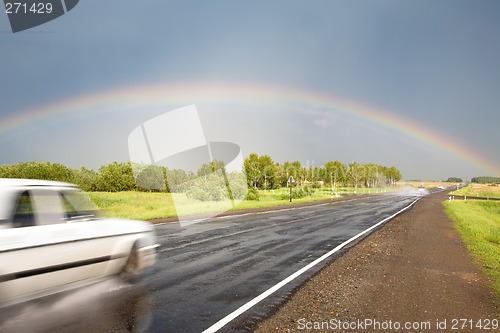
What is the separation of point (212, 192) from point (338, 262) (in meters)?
29.4

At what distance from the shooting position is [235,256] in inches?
344

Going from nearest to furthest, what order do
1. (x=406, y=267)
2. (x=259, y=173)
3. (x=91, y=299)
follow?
(x=91, y=299) → (x=406, y=267) → (x=259, y=173)

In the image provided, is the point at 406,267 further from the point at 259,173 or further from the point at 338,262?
the point at 259,173

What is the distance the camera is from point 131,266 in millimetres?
6316

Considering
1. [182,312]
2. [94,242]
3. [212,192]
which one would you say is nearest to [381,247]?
[182,312]

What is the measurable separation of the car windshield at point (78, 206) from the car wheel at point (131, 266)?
99 cm

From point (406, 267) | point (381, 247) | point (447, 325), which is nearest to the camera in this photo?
point (447, 325)

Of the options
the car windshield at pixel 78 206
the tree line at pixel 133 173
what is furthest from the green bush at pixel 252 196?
the car windshield at pixel 78 206

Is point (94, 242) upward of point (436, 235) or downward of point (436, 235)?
upward

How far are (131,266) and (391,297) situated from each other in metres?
4.55

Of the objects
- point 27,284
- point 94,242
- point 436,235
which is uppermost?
point 94,242

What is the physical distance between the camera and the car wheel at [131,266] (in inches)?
246

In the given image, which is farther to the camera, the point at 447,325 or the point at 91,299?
the point at 91,299

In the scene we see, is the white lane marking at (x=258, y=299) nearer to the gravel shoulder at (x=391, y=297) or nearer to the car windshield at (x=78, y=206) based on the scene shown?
the gravel shoulder at (x=391, y=297)
